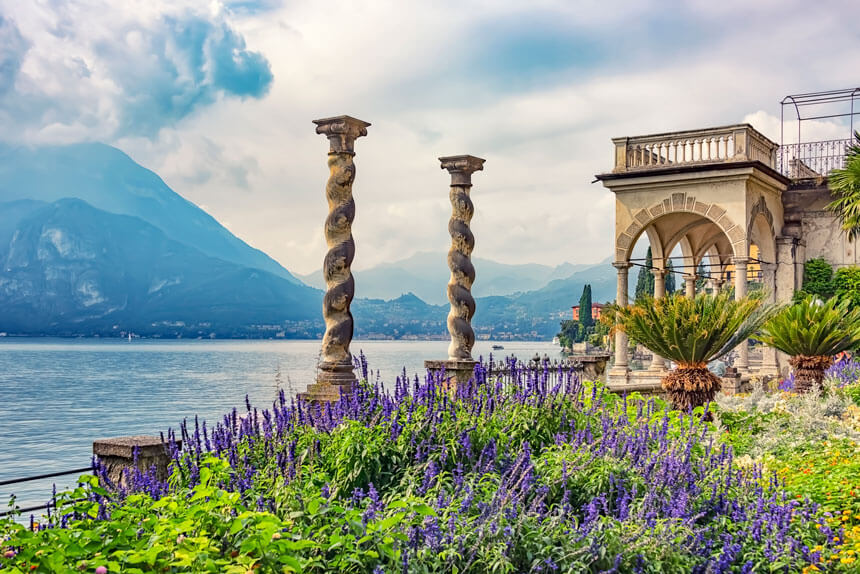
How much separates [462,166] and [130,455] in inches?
280

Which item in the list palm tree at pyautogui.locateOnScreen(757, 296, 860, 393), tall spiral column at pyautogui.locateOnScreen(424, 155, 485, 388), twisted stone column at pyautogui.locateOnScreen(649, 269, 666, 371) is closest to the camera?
tall spiral column at pyautogui.locateOnScreen(424, 155, 485, 388)

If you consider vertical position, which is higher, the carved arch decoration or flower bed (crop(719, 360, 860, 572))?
the carved arch decoration

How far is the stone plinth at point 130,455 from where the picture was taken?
18.9ft

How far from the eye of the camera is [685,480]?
5.60m

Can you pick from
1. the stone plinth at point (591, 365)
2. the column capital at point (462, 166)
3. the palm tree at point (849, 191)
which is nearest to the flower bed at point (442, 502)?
the column capital at point (462, 166)

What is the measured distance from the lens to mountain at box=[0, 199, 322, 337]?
17038 cm

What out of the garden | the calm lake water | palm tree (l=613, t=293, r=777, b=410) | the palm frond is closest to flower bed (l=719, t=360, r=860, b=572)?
the garden

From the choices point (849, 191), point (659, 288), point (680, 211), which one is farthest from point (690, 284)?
point (849, 191)

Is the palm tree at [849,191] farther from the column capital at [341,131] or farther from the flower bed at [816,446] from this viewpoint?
the column capital at [341,131]

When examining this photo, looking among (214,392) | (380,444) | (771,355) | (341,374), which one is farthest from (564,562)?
(214,392)

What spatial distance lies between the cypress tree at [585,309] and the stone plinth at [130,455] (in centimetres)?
6660

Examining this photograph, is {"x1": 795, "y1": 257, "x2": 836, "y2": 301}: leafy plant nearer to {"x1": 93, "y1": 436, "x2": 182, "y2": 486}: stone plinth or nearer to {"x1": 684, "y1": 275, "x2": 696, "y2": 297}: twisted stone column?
{"x1": 684, "y1": 275, "x2": 696, "y2": 297}: twisted stone column

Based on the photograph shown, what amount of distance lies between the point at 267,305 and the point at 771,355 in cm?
17505

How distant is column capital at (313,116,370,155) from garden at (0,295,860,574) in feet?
10.5
